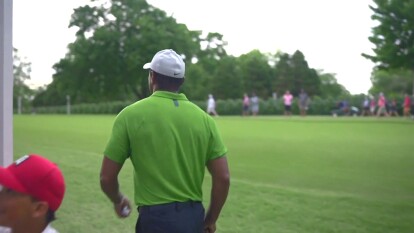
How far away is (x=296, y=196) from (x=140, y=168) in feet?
13.5

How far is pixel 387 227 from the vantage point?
16.1 feet

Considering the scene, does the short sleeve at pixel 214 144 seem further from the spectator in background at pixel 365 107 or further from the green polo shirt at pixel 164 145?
the spectator in background at pixel 365 107

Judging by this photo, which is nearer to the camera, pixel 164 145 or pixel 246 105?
pixel 164 145

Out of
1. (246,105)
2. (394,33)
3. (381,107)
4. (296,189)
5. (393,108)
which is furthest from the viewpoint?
(246,105)

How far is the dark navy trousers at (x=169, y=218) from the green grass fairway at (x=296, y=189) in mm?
2650

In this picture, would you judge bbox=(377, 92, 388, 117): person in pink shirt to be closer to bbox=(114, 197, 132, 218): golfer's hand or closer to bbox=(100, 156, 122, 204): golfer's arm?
bbox=(114, 197, 132, 218): golfer's hand

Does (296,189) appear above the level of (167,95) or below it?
below

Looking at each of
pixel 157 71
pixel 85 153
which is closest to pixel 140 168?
pixel 157 71

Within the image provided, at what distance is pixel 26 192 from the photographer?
1602 millimetres

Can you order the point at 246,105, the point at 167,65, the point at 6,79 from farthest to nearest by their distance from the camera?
A: the point at 246,105 → the point at 6,79 → the point at 167,65

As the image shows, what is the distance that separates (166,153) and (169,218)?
31 centimetres

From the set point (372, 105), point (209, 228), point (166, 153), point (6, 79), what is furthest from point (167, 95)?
point (372, 105)

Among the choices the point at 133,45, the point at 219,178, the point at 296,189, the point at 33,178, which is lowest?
the point at 296,189

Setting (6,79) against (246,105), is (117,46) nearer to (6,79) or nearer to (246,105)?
(6,79)
